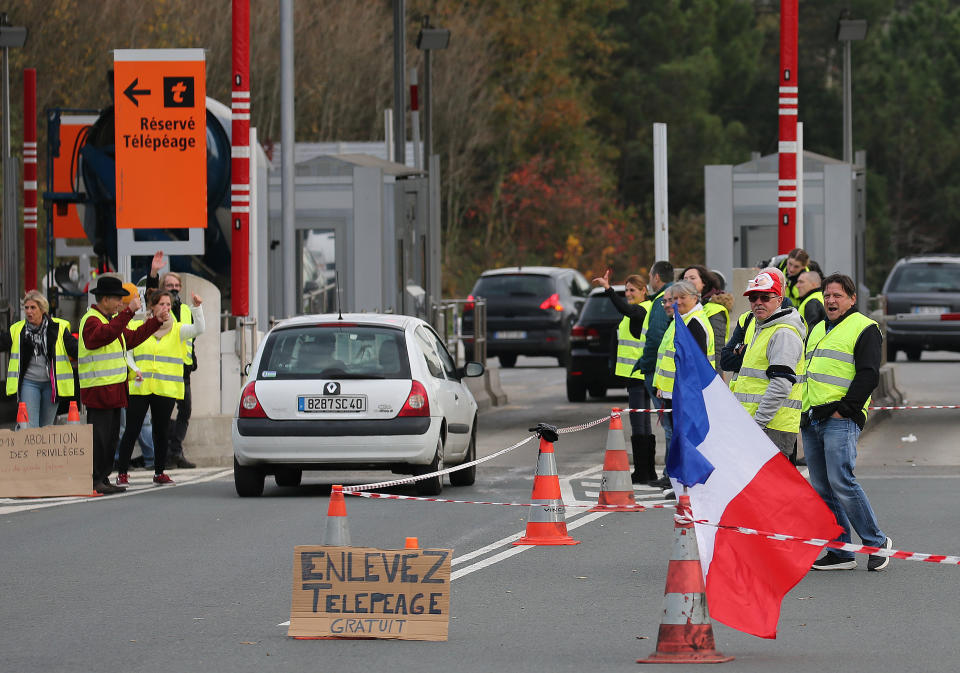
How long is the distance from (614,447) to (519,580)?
302 cm

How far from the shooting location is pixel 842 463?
11234 mm

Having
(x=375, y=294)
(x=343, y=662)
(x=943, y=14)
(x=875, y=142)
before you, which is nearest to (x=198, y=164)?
(x=375, y=294)

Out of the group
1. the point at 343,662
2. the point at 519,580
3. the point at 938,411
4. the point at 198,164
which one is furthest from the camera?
the point at 938,411

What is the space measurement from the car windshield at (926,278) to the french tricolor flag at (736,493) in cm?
2469

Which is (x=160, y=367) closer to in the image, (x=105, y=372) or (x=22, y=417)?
(x=105, y=372)

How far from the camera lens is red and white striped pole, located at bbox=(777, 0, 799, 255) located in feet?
68.2

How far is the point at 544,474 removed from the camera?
12.7 m

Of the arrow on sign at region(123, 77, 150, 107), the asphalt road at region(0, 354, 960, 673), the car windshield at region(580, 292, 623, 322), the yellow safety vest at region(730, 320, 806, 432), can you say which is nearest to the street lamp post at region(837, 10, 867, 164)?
the car windshield at region(580, 292, 623, 322)

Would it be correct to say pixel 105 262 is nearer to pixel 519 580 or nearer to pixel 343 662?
pixel 519 580

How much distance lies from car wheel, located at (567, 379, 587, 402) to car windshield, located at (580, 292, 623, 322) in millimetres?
855

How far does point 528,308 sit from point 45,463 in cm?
1860

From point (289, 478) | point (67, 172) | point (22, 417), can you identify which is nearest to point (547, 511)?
point (289, 478)

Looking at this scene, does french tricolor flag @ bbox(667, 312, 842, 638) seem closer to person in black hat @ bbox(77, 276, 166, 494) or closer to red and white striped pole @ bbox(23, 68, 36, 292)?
person in black hat @ bbox(77, 276, 166, 494)

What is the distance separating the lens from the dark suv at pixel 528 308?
34.1m
